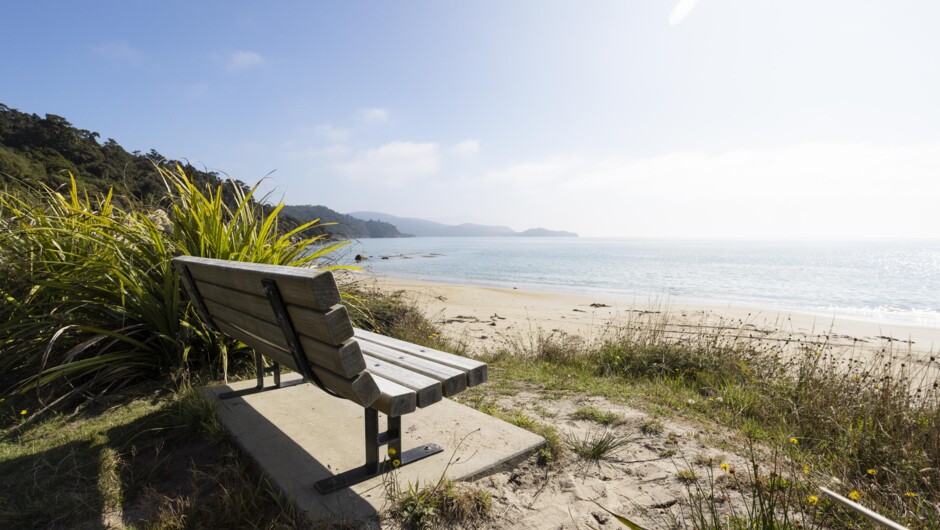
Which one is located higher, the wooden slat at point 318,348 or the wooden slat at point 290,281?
the wooden slat at point 290,281

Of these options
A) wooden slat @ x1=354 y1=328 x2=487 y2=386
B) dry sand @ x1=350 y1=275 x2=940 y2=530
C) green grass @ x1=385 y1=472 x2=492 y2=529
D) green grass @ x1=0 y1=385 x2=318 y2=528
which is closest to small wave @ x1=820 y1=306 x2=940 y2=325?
dry sand @ x1=350 y1=275 x2=940 y2=530

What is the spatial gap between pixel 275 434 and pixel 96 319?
2.18 m

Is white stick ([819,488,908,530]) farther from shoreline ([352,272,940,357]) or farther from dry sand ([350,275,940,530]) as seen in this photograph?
shoreline ([352,272,940,357])

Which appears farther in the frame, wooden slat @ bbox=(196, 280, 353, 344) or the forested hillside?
the forested hillside

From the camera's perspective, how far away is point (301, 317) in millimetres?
1860

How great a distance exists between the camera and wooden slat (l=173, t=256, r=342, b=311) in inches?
65.7

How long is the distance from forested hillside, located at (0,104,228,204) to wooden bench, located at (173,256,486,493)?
8.00 metres

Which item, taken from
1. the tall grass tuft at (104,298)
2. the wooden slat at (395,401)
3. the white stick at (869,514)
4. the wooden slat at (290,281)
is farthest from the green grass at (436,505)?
the tall grass tuft at (104,298)

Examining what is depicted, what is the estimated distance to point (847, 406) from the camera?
3246mm

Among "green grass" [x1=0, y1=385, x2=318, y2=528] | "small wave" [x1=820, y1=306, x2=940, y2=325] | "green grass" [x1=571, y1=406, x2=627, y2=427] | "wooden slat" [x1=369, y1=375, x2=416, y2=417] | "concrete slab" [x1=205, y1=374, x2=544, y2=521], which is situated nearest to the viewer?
"wooden slat" [x1=369, y1=375, x2=416, y2=417]

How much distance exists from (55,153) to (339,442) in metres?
20.6

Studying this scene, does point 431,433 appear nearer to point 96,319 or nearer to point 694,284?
point 96,319

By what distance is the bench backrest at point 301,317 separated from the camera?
170 centimetres

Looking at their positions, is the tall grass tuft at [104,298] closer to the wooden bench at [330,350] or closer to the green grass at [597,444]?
the wooden bench at [330,350]
